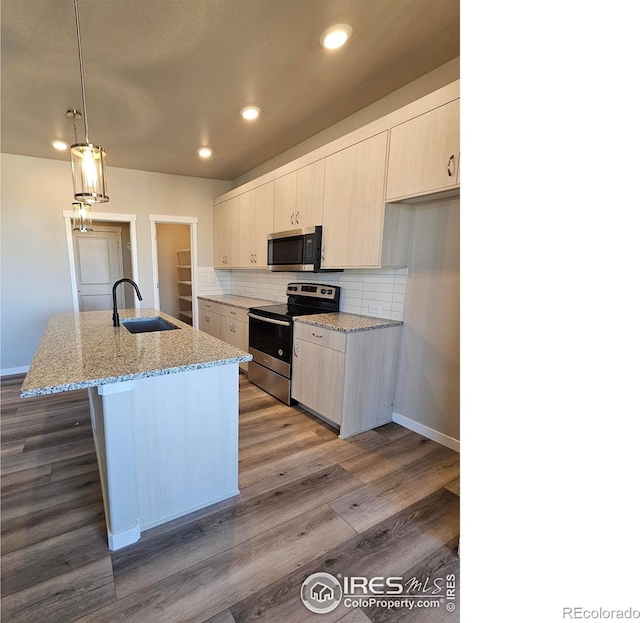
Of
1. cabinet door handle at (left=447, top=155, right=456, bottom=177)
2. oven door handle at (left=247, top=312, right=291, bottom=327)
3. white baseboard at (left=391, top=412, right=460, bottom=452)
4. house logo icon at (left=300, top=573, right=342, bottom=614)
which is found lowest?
house logo icon at (left=300, top=573, right=342, bottom=614)

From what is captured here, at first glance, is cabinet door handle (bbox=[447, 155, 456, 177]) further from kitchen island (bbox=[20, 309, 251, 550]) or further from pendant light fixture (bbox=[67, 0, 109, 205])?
pendant light fixture (bbox=[67, 0, 109, 205])

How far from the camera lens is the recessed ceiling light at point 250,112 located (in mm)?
2719

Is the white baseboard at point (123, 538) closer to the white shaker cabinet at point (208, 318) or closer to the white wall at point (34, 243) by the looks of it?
the white shaker cabinet at point (208, 318)

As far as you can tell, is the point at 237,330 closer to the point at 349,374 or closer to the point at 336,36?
the point at 349,374

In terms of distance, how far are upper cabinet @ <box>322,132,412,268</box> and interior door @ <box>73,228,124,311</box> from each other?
5.10 m

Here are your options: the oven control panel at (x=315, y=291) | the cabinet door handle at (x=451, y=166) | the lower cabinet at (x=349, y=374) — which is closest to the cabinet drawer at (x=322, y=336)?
the lower cabinet at (x=349, y=374)

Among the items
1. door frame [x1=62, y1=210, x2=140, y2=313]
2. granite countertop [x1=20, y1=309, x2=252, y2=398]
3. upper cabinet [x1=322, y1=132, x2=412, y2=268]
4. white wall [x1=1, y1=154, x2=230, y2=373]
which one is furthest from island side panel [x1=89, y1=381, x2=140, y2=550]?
white wall [x1=1, y1=154, x2=230, y2=373]

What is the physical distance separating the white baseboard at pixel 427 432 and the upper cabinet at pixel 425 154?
70.9 inches

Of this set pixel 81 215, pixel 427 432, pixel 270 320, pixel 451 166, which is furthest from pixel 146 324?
pixel 451 166

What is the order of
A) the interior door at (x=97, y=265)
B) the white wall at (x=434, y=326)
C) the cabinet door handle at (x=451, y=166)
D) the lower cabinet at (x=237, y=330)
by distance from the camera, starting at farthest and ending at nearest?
the interior door at (x=97, y=265)
the lower cabinet at (x=237, y=330)
the white wall at (x=434, y=326)
the cabinet door handle at (x=451, y=166)

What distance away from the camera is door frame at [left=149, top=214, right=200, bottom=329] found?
459cm

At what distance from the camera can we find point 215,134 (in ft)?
10.7

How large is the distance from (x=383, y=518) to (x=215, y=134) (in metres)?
3.59

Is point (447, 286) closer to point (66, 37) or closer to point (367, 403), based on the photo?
point (367, 403)
